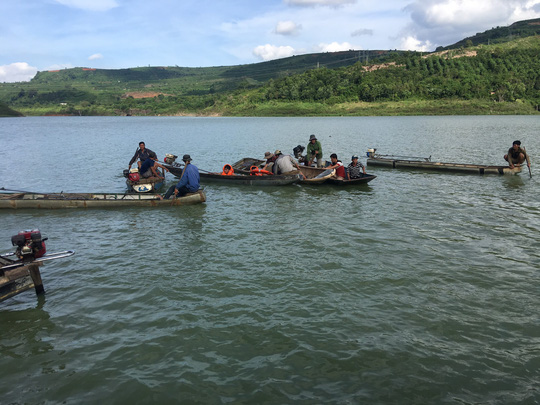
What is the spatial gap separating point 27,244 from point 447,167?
24.0m

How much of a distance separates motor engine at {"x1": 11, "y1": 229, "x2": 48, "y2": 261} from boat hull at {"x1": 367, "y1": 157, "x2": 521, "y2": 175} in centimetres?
2364

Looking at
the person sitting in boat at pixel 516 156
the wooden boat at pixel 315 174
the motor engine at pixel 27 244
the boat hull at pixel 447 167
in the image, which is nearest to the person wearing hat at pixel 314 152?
the wooden boat at pixel 315 174

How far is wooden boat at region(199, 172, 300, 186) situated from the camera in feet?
67.8

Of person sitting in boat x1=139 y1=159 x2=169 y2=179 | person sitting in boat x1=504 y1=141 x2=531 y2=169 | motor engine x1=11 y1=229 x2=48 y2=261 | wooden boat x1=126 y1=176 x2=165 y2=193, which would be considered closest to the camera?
motor engine x1=11 y1=229 x2=48 y2=261

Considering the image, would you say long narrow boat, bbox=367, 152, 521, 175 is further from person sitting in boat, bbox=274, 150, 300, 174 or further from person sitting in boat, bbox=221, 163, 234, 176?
person sitting in boat, bbox=221, 163, 234, 176

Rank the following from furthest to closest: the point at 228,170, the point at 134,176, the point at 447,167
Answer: the point at 447,167
the point at 228,170
the point at 134,176

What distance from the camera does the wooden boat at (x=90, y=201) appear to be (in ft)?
54.1

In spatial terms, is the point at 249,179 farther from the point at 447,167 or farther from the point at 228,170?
the point at 447,167

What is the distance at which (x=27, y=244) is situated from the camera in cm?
820

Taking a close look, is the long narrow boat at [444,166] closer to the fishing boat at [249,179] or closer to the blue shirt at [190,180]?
the fishing boat at [249,179]

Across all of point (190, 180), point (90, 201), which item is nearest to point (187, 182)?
point (190, 180)

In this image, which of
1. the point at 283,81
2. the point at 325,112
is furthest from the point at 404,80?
the point at 283,81

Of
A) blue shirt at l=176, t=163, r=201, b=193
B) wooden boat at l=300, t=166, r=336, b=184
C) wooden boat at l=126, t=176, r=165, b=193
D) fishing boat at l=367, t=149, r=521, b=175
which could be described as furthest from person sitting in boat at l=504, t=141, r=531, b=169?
wooden boat at l=126, t=176, r=165, b=193

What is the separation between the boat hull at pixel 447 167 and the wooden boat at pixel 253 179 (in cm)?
1012
